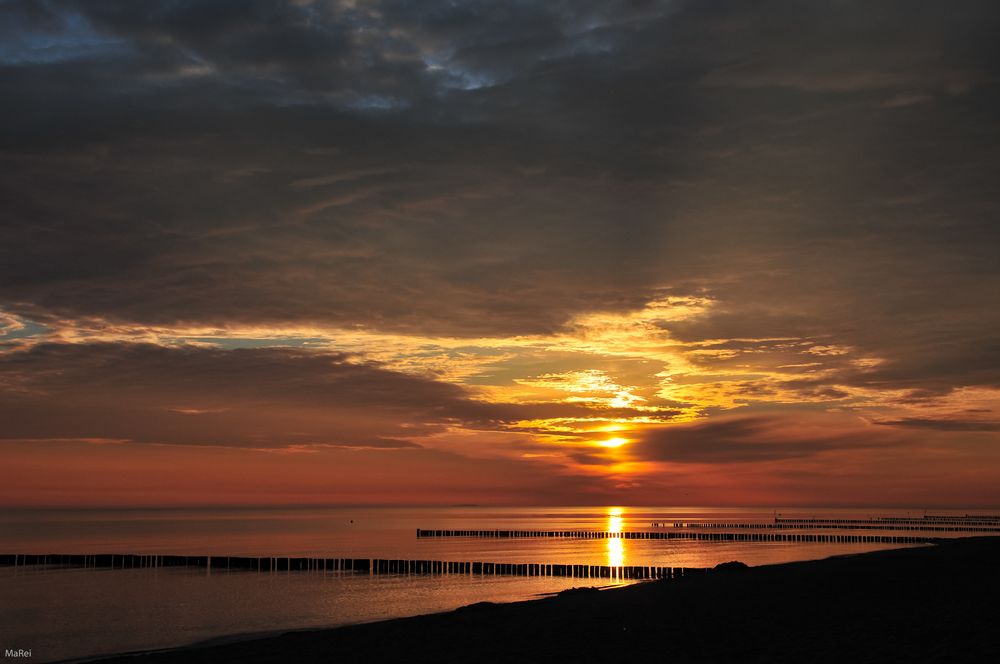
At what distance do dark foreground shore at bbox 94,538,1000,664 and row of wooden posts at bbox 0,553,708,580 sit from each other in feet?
84.3

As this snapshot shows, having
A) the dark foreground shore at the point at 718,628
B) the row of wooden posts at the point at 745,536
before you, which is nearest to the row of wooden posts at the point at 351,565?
the dark foreground shore at the point at 718,628

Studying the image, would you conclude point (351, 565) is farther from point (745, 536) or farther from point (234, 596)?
point (745, 536)

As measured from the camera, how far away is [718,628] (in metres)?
20.6

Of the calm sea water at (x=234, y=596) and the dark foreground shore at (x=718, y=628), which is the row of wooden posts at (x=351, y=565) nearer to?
the calm sea water at (x=234, y=596)

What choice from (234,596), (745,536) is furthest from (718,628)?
(745,536)

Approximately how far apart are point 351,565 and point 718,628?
183 ft

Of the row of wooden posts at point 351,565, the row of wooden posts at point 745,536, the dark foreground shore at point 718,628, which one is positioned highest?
the dark foreground shore at point 718,628

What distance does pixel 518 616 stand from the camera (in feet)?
82.8

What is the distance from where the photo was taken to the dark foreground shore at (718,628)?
17125mm

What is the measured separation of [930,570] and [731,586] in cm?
743

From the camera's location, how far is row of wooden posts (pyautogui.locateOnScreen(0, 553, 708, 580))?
195 feet

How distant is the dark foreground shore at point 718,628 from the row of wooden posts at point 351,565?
25689mm

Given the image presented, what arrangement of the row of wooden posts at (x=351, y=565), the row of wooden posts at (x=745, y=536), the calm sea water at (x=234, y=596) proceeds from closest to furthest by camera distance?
the calm sea water at (x=234, y=596), the row of wooden posts at (x=351, y=565), the row of wooden posts at (x=745, y=536)

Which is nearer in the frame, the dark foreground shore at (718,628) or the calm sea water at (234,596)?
the dark foreground shore at (718,628)
